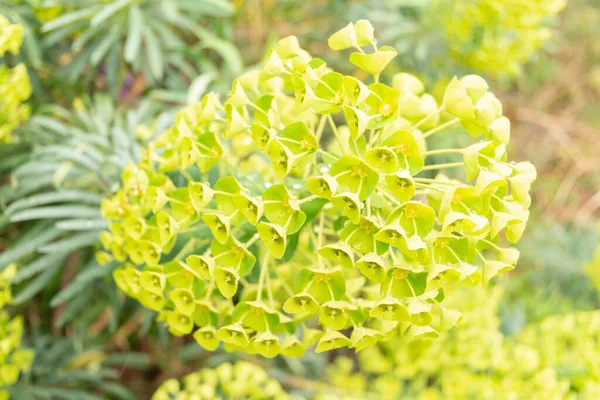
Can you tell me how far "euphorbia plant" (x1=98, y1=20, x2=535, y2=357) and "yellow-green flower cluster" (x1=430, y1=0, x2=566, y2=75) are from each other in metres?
1.29

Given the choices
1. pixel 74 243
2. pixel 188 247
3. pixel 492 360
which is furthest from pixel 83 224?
pixel 492 360

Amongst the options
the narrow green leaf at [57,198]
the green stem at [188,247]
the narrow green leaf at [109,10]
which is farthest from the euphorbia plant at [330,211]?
the narrow green leaf at [109,10]

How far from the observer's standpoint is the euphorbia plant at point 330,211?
126 cm

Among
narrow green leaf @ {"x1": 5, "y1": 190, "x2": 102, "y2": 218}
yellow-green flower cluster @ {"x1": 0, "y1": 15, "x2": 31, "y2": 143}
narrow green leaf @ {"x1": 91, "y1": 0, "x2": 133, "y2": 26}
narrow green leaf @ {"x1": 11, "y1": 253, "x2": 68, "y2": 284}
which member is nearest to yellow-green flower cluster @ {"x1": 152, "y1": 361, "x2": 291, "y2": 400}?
narrow green leaf @ {"x1": 11, "y1": 253, "x2": 68, "y2": 284}

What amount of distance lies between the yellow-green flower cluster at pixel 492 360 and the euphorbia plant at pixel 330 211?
0.67m

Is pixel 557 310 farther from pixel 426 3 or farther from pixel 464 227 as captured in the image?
pixel 464 227

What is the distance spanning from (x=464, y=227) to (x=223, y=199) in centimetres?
55

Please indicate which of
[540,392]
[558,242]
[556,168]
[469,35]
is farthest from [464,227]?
[556,168]

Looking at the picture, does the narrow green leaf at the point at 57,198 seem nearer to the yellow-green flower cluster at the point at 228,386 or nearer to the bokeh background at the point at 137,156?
the bokeh background at the point at 137,156

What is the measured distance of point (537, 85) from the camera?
4.32 m

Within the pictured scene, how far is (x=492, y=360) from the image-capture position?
2.26 metres

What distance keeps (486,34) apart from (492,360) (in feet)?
4.96

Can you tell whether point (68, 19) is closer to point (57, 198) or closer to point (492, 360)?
point (57, 198)

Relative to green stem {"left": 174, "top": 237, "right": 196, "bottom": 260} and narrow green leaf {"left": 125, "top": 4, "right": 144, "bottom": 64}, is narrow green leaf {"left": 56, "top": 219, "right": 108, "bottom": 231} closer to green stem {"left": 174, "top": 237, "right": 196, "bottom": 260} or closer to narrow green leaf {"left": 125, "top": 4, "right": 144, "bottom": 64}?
green stem {"left": 174, "top": 237, "right": 196, "bottom": 260}
